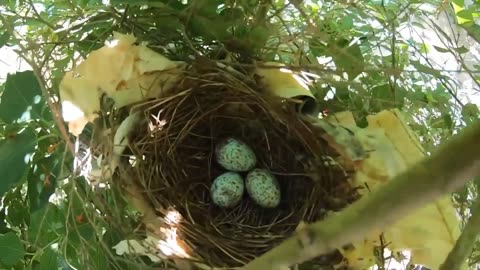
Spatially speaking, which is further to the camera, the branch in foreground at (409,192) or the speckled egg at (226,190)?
the speckled egg at (226,190)

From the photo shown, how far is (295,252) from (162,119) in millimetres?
332

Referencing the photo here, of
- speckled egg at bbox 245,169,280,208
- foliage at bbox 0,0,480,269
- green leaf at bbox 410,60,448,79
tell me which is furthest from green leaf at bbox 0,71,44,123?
green leaf at bbox 410,60,448,79

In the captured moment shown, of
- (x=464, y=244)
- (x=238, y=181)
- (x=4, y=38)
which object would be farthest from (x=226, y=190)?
(x=464, y=244)

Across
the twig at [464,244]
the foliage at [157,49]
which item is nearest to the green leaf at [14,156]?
the foliage at [157,49]

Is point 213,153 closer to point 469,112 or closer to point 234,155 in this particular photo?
point 234,155

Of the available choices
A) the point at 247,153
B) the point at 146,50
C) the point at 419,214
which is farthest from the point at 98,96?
the point at 419,214

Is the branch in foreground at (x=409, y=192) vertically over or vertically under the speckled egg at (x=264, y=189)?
over

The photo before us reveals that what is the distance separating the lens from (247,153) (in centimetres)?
75

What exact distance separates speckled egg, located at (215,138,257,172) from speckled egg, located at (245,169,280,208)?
0.02 metres

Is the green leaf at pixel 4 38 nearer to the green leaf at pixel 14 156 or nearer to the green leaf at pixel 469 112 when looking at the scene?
the green leaf at pixel 14 156

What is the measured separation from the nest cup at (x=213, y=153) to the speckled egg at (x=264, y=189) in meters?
0.01

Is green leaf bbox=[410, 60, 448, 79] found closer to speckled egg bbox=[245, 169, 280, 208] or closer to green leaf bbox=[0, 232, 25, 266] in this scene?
speckled egg bbox=[245, 169, 280, 208]

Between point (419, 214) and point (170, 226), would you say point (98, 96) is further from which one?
point (419, 214)

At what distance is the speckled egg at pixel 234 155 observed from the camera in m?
0.73
